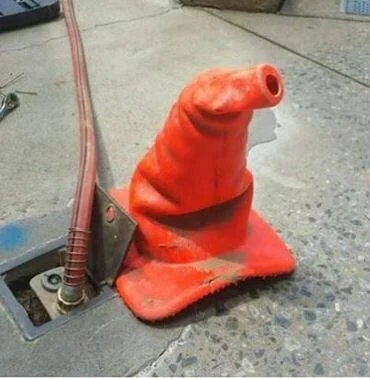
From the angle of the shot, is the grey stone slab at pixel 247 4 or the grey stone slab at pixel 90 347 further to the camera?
the grey stone slab at pixel 247 4

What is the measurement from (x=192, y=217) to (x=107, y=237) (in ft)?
0.68

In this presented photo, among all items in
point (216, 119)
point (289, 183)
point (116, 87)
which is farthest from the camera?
point (116, 87)

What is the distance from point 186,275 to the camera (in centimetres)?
128

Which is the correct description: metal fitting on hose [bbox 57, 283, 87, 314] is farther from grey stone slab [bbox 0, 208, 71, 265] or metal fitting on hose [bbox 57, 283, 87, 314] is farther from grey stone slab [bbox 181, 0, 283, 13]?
grey stone slab [bbox 181, 0, 283, 13]

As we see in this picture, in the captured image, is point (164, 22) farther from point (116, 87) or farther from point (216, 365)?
point (216, 365)

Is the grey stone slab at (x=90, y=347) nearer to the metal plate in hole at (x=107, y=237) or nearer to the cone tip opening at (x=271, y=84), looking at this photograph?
the metal plate in hole at (x=107, y=237)

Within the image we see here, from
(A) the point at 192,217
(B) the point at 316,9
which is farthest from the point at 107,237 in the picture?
(B) the point at 316,9

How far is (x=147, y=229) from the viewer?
130cm

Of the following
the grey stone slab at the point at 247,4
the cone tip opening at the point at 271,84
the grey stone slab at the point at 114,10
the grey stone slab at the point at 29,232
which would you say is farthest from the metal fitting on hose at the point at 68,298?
the grey stone slab at the point at 247,4

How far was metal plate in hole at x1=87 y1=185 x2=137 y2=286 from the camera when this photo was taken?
1.29 m

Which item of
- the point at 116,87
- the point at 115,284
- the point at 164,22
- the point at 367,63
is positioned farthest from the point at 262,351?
the point at 164,22

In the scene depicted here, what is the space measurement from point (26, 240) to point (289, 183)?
780 millimetres

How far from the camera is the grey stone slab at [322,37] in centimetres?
237

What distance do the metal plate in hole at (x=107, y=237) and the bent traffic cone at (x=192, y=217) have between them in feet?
0.12
